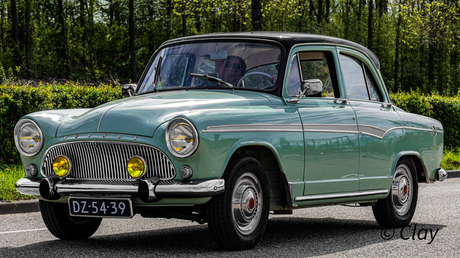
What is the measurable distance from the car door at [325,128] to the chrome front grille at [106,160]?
5.39ft

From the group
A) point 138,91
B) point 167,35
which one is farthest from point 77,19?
point 138,91

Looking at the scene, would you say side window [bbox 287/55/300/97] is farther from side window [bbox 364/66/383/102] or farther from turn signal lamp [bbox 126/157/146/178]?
turn signal lamp [bbox 126/157/146/178]

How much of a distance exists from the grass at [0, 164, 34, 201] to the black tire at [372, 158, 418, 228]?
16.8 ft

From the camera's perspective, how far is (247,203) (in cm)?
525

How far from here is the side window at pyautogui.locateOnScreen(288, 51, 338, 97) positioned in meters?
6.27

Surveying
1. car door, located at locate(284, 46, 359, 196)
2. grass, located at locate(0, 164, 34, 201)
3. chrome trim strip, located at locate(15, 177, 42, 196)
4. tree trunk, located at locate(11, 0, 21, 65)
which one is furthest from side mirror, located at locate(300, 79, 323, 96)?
tree trunk, located at locate(11, 0, 21, 65)

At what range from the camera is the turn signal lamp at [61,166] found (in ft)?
17.2

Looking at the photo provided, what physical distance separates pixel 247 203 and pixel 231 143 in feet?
1.84

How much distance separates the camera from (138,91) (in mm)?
6680

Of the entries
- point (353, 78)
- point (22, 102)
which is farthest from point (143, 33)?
point (353, 78)

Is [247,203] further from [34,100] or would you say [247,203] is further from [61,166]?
[34,100]

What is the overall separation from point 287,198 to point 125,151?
5.31 feet

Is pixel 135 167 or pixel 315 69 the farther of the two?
pixel 315 69

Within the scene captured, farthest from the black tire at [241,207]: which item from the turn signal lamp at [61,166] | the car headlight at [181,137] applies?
the turn signal lamp at [61,166]
